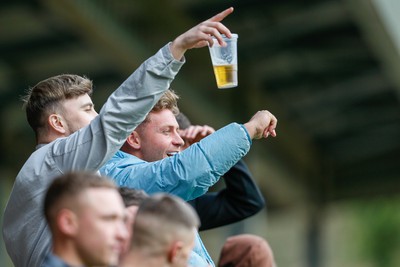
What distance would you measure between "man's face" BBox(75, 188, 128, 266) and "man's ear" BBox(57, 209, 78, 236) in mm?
13

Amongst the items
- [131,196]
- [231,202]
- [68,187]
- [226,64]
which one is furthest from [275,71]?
[68,187]

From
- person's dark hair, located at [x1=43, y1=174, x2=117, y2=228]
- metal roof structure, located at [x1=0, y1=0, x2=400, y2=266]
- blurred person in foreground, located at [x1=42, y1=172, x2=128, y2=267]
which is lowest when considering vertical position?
metal roof structure, located at [x1=0, y1=0, x2=400, y2=266]

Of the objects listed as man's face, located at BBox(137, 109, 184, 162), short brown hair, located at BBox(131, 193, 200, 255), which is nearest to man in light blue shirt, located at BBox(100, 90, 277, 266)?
man's face, located at BBox(137, 109, 184, 162)

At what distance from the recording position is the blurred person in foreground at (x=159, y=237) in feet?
12.1

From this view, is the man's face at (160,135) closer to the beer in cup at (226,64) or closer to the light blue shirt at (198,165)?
the light blue shirt at (198,165)

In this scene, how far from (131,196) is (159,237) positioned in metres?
0.86

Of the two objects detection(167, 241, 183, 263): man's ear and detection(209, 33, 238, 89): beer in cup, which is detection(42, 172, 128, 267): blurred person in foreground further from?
detection(209, 33, 238, 89): beer in cup

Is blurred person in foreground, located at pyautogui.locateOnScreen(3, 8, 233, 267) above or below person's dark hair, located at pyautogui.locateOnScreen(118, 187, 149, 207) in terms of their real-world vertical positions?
above

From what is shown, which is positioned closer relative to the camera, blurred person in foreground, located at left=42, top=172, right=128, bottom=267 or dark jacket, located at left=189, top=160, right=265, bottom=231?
blurred person in foreground, located at left=42, top=172, right=128, bottom=267

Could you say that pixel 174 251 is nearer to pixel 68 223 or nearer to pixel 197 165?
pixel 68 223

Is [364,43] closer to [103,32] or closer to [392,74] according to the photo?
[392,74]

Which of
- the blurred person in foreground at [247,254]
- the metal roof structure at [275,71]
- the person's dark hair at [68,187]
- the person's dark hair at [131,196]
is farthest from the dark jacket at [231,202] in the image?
the metal roof structure at [275,71]

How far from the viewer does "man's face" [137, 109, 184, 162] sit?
17.6 feet

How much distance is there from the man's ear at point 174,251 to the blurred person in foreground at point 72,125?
2.63ft
